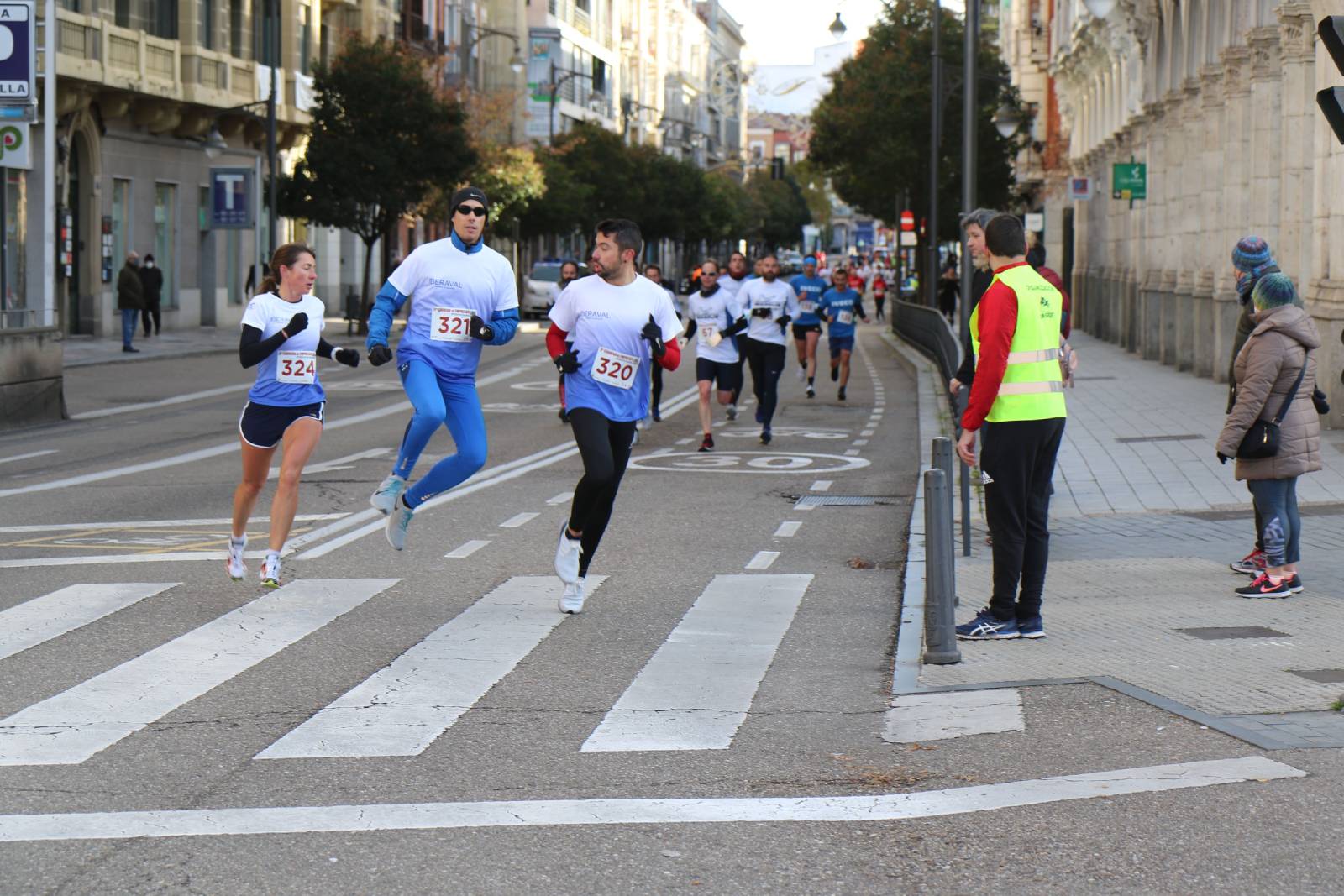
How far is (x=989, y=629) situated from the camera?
884cm

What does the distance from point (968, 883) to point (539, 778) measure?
1.58 metres

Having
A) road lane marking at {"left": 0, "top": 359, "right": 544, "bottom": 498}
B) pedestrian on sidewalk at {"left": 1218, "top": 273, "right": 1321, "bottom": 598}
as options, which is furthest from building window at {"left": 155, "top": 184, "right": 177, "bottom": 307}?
pedestrian on sidewalk at {"left": 1218, "top": 273, "right": 1321, "bottom": 598}

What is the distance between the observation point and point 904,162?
186 ft

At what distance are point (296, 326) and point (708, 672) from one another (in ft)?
9.90

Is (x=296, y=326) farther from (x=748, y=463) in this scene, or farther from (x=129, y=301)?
(x=129, y=301)

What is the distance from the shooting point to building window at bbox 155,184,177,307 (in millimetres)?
45312

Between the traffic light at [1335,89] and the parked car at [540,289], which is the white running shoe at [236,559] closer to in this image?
the traffic light at [1335,89]

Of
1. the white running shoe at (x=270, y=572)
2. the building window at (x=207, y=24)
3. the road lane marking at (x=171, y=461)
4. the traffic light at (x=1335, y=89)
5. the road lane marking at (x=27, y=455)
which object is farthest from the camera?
the building window at (x=207, y=24)

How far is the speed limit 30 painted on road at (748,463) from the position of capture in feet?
56.1

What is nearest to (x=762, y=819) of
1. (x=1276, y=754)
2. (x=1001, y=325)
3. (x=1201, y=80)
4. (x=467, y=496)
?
(x=1276, y=754)

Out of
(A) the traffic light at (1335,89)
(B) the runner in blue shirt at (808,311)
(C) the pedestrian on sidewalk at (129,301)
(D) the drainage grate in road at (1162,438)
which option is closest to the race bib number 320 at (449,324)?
(A) the traffic light at (1335,89)

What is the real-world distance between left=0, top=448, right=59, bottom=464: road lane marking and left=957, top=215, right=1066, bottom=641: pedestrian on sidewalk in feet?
34.9

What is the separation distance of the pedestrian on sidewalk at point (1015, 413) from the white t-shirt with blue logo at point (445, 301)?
254 centimetres

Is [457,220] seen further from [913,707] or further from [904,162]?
[904,162]
